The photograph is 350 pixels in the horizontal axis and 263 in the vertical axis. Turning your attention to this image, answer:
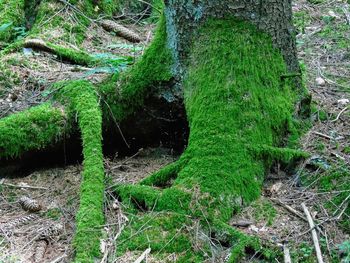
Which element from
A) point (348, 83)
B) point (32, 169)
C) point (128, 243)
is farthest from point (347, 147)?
point (32, 169)

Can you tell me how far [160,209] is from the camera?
11.7ft

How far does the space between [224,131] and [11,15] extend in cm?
427

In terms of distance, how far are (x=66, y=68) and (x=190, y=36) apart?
186 cm

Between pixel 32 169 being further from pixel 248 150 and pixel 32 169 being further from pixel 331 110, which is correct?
pixel 331 110

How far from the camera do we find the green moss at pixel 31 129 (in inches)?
167

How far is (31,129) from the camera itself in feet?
14.2

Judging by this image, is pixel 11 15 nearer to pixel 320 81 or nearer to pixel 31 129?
pixel 31 129

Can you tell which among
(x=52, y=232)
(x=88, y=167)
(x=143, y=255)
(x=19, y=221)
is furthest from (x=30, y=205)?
(x=143, y=255)

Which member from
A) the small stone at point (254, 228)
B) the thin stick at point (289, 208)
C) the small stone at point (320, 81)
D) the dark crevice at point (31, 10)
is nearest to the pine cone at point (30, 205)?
the small stone at point (254, 228)

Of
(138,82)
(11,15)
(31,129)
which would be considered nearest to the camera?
(31,129)

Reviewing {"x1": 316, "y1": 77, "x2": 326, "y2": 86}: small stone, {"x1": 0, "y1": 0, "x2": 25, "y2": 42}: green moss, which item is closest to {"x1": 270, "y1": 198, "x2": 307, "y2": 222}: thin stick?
{"x1": 316, "y1": 77, "x2": 326, "y2": 86}: small stone

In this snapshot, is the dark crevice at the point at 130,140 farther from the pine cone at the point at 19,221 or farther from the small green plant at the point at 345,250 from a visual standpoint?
the small green plant at the point at 345,250

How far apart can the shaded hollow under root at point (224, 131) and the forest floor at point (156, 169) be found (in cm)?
17

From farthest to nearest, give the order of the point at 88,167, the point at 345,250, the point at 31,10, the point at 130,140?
the point at 31,10, the point at 130,140, the point at 88,167, the point at 345,250
